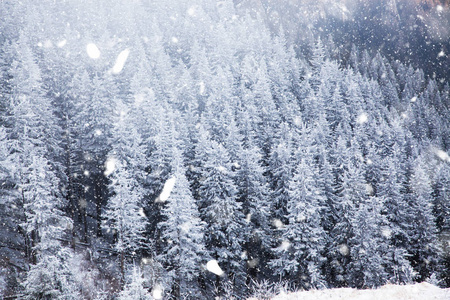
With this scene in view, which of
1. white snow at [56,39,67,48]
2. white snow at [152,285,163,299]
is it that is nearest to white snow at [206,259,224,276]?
white snow at [152,285,163,299]

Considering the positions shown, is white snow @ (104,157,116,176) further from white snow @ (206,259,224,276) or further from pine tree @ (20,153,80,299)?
white snow @ (206,259,224,276)

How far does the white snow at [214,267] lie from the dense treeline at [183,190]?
1.11 ft

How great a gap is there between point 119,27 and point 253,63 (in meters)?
30.9

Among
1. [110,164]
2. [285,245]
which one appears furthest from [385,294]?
[110,164]

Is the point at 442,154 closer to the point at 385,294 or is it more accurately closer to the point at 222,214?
the point at 222,214


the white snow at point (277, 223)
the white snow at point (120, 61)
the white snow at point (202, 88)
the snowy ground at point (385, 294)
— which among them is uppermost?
the white snow at point (120, 61)

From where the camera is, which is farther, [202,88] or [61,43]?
[202,88]

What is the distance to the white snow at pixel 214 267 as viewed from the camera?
85.9 feet

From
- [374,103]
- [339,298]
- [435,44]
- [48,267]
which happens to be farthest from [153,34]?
[435,44]

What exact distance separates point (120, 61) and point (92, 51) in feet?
13.6

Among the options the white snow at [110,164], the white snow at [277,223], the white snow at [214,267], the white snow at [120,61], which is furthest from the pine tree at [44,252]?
the white snow at [120,61]

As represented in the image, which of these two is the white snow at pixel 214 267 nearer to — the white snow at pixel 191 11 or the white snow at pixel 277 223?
the white snow at pixel 277 223

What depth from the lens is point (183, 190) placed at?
2386 centimetres

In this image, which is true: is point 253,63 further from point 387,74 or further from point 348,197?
point 387,74
